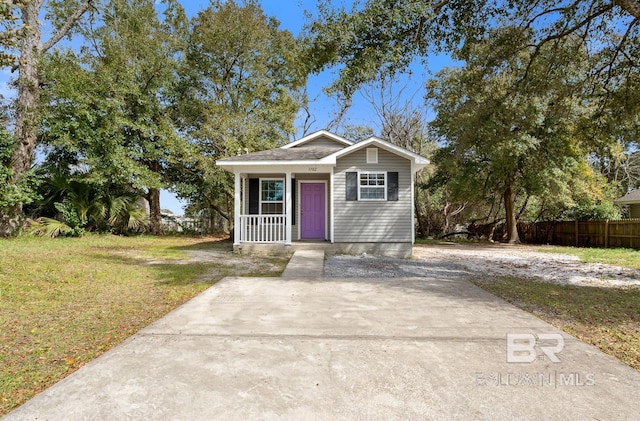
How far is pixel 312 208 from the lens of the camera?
470 inches

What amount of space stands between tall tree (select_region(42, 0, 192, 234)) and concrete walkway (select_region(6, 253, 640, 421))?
510 inches

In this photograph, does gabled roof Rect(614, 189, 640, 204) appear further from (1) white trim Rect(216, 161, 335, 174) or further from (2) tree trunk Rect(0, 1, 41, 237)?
(2) tree trunk Rect(0, 1, 41, 237)

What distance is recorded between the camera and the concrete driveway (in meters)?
2.10

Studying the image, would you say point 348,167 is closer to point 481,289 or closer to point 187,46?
point 481,289

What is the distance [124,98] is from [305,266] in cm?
1253

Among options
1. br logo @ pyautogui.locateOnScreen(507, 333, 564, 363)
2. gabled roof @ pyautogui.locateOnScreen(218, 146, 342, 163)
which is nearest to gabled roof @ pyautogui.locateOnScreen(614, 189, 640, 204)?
gabled roof @ pyautogui.locateOnScreen(218, 146, 342, 163)

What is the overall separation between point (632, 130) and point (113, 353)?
37.0 ft

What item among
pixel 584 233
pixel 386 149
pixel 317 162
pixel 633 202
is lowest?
pixel 584 233

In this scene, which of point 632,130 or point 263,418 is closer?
point 263,418

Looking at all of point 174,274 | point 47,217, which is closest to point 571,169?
point 174,274

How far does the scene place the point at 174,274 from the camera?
6.86 m

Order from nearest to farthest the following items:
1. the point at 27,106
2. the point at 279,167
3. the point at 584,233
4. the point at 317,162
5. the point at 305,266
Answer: the point at 305,266
the point at 317,162
the point at 279,167
the point at 27,106
the point at 584,233

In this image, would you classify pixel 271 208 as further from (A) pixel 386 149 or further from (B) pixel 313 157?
(A) pixel 386 149

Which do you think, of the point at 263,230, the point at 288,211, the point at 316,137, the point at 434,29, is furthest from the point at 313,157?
the point at 434,29
